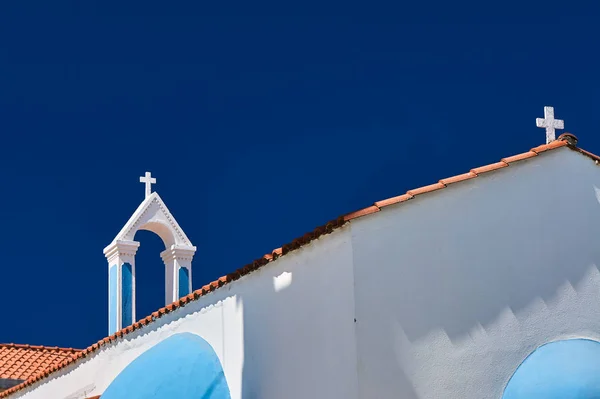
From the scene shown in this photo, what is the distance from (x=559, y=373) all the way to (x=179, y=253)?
8.78 meters

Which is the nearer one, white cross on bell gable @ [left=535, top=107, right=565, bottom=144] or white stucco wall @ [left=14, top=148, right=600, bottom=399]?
white stucco wall @ [left=14, top=148, right=600, bottom=399]

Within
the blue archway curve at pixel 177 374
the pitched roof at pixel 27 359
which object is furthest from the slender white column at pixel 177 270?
the pitched roof at pixel 27 359

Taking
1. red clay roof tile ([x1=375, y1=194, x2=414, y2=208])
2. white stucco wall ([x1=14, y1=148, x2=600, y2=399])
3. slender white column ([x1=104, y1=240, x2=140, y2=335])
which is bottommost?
white stucco wall ([x1=14, y1=148, x2=600, y2=399])

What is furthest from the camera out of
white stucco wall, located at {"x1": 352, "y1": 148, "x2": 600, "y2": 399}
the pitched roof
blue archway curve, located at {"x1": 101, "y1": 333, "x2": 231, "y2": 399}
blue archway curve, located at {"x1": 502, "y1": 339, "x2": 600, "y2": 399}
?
the pitched roof

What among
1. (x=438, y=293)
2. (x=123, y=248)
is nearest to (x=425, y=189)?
(x=438, y=293)

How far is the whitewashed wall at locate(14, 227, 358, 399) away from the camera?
33.4ft

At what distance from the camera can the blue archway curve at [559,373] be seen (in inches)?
387

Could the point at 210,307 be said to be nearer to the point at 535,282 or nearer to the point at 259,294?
the point at 259,294

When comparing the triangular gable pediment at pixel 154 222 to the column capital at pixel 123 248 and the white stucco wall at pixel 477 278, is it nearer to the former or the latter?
the column capital at pixel 123 248

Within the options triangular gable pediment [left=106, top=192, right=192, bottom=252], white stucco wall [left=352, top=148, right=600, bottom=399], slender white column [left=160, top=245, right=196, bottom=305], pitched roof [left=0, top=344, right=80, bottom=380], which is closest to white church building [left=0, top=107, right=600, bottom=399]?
white stucco wall [left=352, top=148, right=600, bottom=399]

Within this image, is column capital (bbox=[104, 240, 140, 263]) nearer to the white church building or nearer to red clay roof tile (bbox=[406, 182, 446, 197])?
the white church building

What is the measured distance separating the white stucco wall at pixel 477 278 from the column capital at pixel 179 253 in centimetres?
773

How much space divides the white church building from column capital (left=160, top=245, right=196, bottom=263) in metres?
5.11

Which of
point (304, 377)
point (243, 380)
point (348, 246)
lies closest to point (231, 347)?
point (243, 380)
